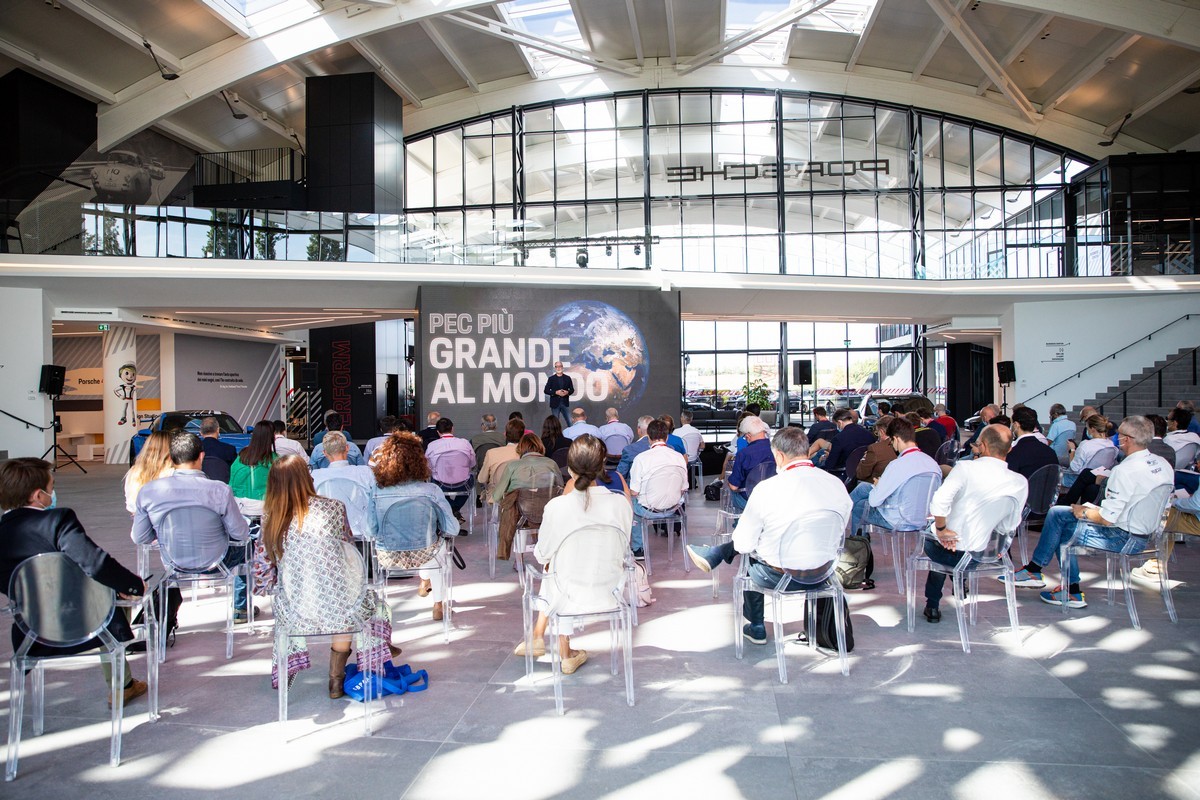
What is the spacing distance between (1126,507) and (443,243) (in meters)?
11.8

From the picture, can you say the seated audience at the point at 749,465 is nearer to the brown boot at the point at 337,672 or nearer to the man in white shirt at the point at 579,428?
the man in white shirt at the point at 579,428

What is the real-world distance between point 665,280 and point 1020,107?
1142 centimetres

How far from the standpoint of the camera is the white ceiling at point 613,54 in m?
15.6

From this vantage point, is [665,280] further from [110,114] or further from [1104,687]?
[110,114]

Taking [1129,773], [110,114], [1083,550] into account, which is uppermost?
[110,114]

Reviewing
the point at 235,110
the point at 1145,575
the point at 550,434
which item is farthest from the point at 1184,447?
the point at 235,110

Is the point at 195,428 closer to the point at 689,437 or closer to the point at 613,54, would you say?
the point at 689,437

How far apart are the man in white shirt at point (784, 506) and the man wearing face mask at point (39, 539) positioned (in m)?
2.73

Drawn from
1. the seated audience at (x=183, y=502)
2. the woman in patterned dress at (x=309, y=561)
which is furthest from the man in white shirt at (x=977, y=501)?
the seated audience at (x=183, y=502)

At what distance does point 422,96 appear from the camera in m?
21.7

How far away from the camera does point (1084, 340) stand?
17219mm

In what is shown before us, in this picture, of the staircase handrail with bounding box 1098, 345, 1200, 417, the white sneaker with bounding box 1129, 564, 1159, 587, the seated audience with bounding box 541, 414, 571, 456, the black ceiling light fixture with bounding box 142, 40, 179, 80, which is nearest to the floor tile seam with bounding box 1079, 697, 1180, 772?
the white sneaker with bounding box 1129, 564, 1159, 587

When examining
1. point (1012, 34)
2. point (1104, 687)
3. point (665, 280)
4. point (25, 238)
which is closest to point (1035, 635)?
point (1104, 687)

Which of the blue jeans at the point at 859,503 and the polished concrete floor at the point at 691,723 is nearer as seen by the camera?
the polished concrete floor at the point at 691,723
